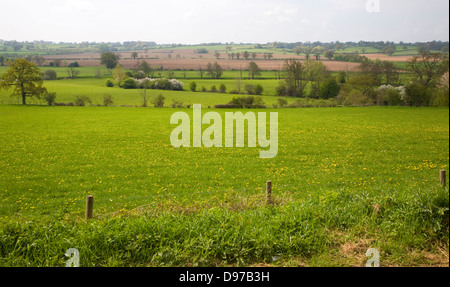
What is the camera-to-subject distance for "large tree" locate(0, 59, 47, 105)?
40625 millimetres

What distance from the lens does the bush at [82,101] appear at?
51.4m

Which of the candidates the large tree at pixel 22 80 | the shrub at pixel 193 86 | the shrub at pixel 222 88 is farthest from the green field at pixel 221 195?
the shrub at pixel 193 86

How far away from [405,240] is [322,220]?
4.55 ft

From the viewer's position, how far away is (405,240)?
214 inches

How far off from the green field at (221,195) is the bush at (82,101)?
15.0 metres

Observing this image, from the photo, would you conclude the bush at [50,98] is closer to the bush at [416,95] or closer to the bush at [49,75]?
the bush at [49,75]

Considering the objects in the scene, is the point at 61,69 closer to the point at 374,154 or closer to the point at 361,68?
the point at 361,68

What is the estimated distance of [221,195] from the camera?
11.2m

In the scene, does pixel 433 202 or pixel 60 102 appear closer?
pixel 433 202

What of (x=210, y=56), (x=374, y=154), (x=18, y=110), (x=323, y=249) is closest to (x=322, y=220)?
(x=323, y=249)

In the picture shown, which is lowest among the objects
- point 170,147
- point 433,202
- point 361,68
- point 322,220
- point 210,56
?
point 170,147

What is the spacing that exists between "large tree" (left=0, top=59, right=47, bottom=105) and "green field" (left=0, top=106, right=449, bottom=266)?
20.7 ft

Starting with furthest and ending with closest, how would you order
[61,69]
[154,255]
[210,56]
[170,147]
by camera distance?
1. [210,56]
2. [61,69]
3. [170,147]
4. [154,255]

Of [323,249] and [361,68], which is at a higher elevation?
[361,68]
